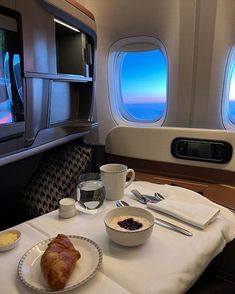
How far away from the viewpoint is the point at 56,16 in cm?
115

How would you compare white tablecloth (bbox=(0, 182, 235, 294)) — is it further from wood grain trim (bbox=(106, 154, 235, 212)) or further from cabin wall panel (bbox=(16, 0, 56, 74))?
cabin wall panel (bbox=(16, 0, 56, 74))

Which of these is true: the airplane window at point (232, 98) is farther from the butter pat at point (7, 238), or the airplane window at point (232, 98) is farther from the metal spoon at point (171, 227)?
the butter pat at point (7, 238)

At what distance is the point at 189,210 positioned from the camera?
816 millimetres

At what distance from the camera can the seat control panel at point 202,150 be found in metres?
1.29

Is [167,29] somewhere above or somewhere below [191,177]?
above

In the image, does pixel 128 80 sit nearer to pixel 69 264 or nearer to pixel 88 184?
pixel 88 184

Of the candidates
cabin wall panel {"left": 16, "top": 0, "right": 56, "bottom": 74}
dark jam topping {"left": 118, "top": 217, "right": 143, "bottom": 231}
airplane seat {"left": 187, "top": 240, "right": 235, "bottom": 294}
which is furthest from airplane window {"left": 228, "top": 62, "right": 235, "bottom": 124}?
dark jam topping {"left": 118, "top": 217, "right": 143, "bottom": 231}

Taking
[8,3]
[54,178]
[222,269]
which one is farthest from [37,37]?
[222,269]

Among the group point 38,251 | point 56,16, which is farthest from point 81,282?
point 56,16

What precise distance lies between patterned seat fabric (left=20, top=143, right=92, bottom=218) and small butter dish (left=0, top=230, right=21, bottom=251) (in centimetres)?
43

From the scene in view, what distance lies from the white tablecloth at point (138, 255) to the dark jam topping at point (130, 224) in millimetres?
49

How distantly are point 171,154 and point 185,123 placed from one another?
298mm

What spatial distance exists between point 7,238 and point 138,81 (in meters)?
1.52

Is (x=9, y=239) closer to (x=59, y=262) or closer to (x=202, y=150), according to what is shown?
(x=59, y=262)
